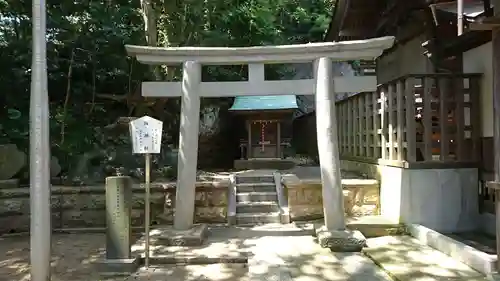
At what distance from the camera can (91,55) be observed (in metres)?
12.1

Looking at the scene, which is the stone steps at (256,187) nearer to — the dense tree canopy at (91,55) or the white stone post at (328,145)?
the white stone post at (328,145)

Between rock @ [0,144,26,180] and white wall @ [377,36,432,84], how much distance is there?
9.42m

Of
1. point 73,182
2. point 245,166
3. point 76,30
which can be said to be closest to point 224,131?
point 245,166

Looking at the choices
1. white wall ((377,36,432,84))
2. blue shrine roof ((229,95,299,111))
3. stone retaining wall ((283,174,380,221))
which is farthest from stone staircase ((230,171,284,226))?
blue shrine roof ((229,95,299,111))

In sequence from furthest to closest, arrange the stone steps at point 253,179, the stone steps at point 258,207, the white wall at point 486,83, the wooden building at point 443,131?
the stone steps at point 253,179 < the stone steps at point 258,207 < the wooden building at point 443,131 < the white wall at point 486,83

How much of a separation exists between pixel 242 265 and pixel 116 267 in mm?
1795

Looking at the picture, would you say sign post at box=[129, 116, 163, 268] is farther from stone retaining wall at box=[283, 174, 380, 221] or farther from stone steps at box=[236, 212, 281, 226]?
stone retaining wall at box=[283, 174, 380, 221]

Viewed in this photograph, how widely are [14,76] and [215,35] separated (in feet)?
19.0

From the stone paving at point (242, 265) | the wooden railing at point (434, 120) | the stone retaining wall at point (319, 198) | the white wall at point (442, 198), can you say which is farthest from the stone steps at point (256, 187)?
the white wall at point (442, 198)

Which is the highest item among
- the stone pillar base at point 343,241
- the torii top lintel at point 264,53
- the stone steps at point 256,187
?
the torii top lintel at point 264,53

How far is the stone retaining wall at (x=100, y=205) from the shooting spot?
899 cm

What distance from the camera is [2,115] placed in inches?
454

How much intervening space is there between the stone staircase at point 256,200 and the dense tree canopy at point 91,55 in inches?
133

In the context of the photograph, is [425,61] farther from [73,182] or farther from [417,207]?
[73,182]
